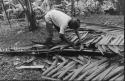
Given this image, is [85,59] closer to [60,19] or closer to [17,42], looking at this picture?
[60,19]

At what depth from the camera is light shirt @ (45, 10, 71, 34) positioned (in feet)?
18.4

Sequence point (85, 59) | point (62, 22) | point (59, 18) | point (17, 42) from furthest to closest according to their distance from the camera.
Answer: point (17, 42) < point (59, 18) < point (62, 22) < point (85, 59)

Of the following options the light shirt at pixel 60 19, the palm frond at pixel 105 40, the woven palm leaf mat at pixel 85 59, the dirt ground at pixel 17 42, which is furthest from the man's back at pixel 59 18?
the dirt ground at pixel 17 42

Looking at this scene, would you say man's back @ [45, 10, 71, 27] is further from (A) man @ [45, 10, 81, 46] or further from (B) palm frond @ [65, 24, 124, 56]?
(B) palm frond @ [65, 24, 124, 56]

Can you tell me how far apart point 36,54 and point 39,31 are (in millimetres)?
2468

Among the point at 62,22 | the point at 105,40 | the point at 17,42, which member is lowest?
the point at 17,42

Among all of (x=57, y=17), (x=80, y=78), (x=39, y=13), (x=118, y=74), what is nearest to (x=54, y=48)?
(x=57, y=17)

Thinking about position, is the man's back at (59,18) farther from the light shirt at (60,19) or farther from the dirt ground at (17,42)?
the dirt ground at (17,42)

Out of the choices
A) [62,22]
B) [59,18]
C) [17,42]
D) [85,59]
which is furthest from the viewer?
[17,42]

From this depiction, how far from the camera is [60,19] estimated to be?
571cm

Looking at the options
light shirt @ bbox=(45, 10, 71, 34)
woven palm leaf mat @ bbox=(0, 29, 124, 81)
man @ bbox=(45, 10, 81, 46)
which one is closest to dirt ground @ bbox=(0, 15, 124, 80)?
woven palm leaf mat @ bbox=(0, 29, 124, 81)

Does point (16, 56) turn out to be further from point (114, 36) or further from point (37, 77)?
point (114, 36)

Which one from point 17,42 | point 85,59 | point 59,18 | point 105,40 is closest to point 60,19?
point 59,18

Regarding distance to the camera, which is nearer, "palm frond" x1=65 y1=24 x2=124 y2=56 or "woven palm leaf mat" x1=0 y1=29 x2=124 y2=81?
"woven palm leaf mat" x1=0 y1=29 x2=124 y2=81
